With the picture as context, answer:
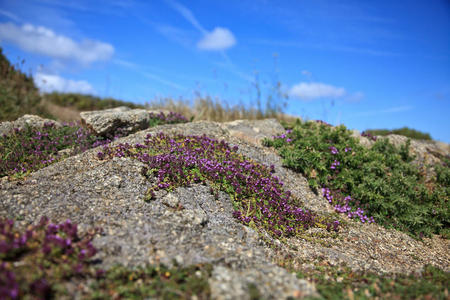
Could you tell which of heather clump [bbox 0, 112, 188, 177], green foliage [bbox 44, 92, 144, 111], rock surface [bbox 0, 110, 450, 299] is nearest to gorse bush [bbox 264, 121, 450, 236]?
rock surface [bbox 0, 110, 450, 299]

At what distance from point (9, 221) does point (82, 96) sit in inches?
821

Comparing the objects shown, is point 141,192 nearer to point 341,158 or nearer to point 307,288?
point 307,288

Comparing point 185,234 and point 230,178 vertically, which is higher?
point 230,178

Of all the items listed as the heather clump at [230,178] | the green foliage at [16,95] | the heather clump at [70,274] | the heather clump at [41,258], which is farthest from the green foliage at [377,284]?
the green foliage at [16,95]

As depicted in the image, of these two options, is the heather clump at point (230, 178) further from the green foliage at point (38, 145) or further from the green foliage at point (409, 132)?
the green foliage at point (409, 132)

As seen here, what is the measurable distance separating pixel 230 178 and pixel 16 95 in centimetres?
1299

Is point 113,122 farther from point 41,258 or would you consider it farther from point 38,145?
point 41,258

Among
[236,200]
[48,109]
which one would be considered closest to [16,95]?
[48,109]

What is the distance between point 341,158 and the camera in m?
8.77

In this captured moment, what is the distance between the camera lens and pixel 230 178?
6340 millimetres

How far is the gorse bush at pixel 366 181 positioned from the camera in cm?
775

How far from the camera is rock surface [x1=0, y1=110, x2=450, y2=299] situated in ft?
12.9

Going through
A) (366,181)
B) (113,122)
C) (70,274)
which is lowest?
(70,274)

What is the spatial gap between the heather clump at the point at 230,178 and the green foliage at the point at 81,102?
13.8 m
